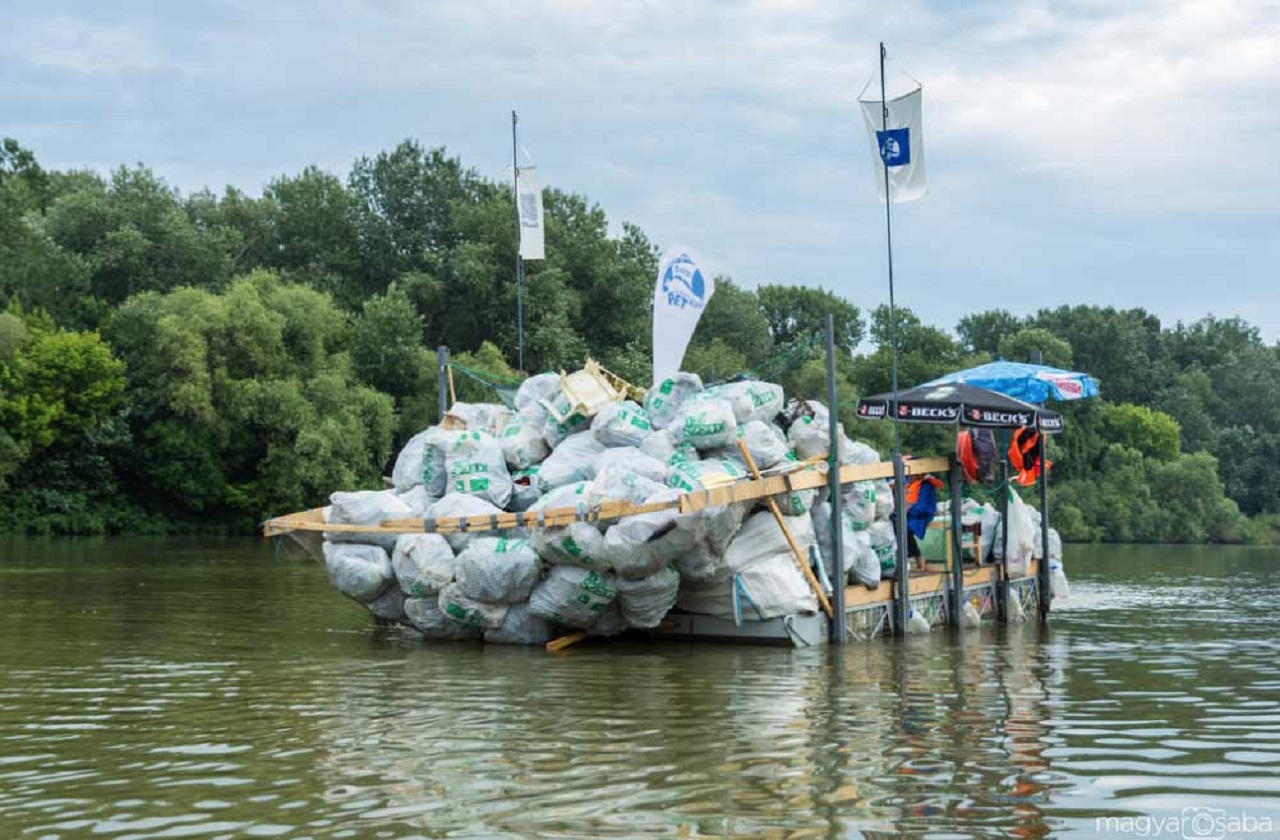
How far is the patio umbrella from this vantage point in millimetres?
17656

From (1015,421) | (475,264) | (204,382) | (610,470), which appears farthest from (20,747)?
(475,264)

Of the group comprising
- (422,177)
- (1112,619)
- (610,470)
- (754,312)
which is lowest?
(1112,619)

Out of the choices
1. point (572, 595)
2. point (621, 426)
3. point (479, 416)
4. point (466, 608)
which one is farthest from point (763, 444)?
point (479, 416)

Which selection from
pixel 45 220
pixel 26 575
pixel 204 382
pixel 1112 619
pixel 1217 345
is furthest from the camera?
pixel 1217 345

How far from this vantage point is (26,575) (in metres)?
26.0

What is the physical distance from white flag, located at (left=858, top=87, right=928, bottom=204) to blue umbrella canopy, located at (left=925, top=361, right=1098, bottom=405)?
2.68 m

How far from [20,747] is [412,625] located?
267 inches

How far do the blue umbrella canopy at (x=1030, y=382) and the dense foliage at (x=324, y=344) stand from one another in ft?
71.7

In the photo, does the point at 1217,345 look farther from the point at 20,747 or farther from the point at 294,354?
the point at 20,747

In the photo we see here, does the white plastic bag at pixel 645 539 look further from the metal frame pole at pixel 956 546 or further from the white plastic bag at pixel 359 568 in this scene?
the metal frame pole at pixel 956 546

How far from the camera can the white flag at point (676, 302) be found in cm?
1739

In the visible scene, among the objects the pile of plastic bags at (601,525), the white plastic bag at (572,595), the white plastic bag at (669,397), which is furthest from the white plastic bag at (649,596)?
the white plastic bag at (669,397)

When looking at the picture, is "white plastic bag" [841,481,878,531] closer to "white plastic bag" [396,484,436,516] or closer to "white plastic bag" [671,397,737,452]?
"white plastic bag" [671,397,737,452]

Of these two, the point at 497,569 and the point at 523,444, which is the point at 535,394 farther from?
the point at 497,569
